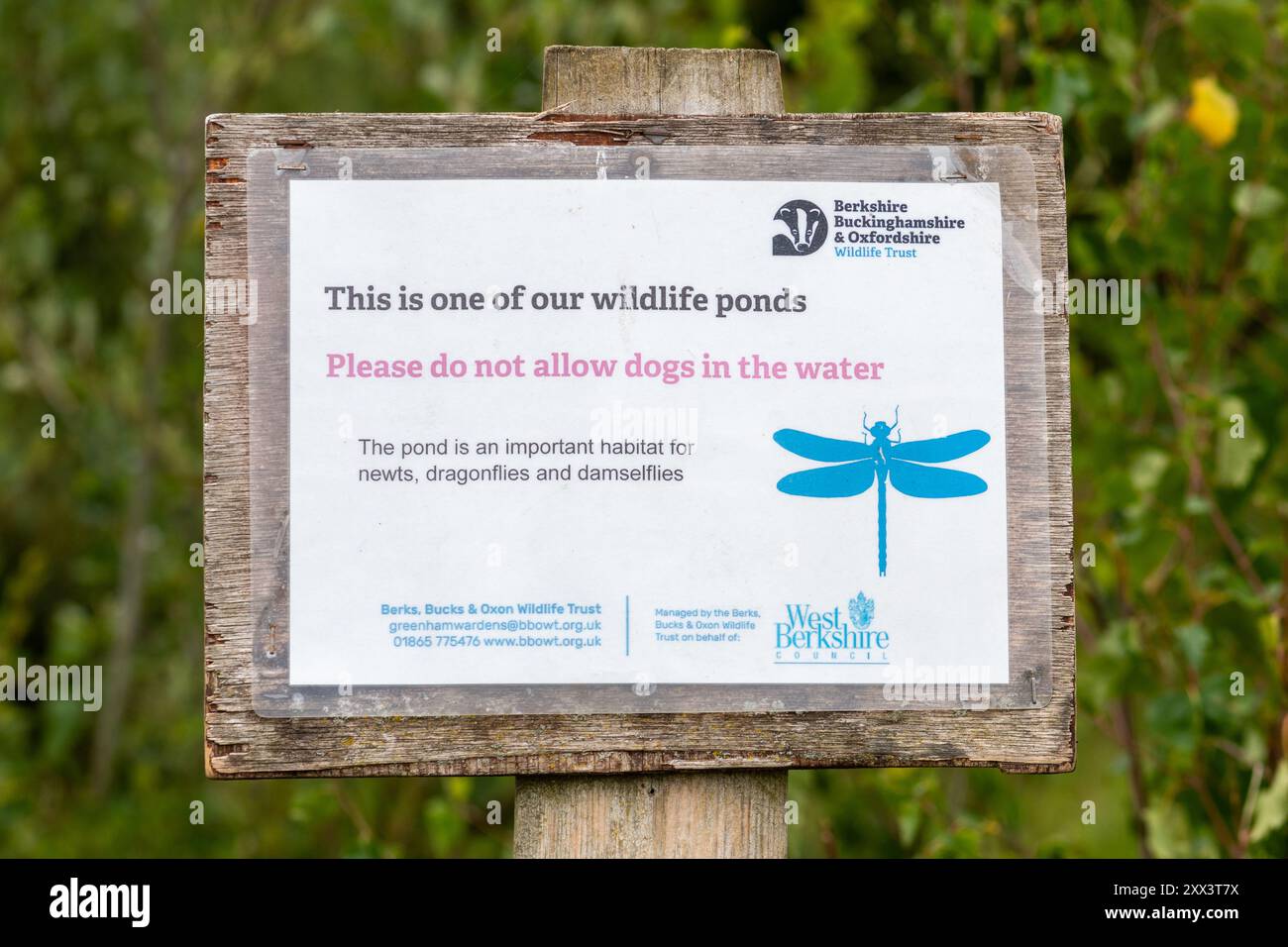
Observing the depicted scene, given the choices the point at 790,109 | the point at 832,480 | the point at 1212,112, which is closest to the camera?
the point at 832,480

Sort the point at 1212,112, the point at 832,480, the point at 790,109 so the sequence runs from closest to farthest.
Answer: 1. the point at 832,480
2. the point at 1212,112
3. the point at 790,109

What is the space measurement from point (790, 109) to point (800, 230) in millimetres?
1485

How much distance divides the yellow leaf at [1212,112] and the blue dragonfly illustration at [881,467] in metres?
0.95

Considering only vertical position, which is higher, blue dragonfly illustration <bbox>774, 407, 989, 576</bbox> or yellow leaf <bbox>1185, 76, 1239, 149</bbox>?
yellow leaf <bbox>1185, 76, 1239, 149</bbox>

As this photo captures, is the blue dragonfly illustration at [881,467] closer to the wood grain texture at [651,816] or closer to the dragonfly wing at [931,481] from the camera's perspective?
the dragonfly wing at [931,481]

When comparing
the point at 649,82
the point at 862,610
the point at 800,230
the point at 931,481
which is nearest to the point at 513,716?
the point at 862,610

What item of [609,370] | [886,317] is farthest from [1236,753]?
[609,370]

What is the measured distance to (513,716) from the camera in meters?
1.42

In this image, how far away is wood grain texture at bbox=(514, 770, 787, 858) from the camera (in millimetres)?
1450

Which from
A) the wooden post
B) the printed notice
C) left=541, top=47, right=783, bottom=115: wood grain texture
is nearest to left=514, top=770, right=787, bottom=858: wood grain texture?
the wooden post

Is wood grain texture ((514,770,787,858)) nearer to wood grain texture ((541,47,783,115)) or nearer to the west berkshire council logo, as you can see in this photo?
the west berkshire council logo

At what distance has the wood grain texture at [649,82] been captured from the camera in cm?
150

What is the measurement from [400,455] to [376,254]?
24 cm

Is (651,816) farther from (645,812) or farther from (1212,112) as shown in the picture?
(1212,112)
